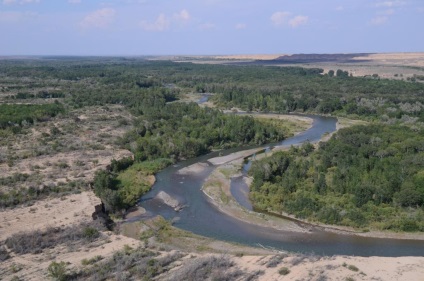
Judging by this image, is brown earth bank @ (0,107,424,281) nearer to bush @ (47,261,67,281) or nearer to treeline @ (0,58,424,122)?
bush @ (47,261,67,281)

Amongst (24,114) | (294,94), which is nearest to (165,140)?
(24,114)

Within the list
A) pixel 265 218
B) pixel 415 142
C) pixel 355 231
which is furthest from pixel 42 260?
pixel 415 142

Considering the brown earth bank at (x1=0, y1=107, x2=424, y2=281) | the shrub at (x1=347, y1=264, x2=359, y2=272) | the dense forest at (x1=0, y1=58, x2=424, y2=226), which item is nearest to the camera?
the brown earth bank at (x1=0, y1=107, x2=424, y2=281)

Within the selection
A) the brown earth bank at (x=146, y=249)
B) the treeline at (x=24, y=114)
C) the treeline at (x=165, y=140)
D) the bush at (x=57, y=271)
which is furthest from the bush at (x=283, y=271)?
the treeline at (x=24, y=114)

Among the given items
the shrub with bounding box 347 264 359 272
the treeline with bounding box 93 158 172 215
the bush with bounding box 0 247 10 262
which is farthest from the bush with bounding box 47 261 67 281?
the shrub with bounding box 347 264 359 272

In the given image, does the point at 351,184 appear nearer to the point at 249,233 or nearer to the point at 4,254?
the point at 249,233

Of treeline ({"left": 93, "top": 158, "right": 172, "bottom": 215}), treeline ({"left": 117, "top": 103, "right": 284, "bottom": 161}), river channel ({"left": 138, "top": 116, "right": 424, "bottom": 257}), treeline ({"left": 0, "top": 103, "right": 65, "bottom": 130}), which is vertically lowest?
river channel ({"left": 138, "top": 116, "right": 424, "bottom": 257})

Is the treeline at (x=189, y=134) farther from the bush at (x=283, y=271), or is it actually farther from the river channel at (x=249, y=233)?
the bush at (x=283, y=271)
